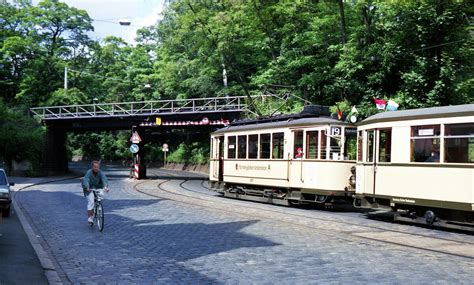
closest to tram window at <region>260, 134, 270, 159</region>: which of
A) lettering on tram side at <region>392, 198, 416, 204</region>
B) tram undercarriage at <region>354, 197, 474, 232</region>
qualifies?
tram undercarriage at <region>354, 197, 474, 232</region>

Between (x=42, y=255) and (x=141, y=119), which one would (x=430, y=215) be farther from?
(x=141, y=119)

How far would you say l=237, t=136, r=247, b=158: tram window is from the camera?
874 inches

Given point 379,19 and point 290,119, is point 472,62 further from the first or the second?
point 290,119

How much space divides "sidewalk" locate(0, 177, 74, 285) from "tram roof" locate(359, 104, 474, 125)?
9.34 meters

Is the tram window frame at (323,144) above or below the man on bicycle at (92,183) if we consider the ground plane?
above

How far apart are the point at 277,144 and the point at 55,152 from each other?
30.2 meters

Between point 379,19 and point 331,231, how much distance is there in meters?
17.5

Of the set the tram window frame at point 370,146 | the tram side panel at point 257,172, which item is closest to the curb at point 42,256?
the tram side panel at point 257,172

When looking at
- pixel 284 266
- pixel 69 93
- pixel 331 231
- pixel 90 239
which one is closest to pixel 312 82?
pixel 331 231

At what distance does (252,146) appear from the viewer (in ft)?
71.1

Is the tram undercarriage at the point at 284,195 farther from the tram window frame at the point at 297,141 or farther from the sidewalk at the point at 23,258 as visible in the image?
the sidewalk at the point at 23,258

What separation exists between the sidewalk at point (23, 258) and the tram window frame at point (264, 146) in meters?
9.47

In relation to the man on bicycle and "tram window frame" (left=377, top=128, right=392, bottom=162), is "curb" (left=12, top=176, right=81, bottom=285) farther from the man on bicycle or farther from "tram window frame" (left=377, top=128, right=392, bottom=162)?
"tram window frame" (left=377, top=128, right=392, bottom=162)

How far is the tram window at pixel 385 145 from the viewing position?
48.9 ft
